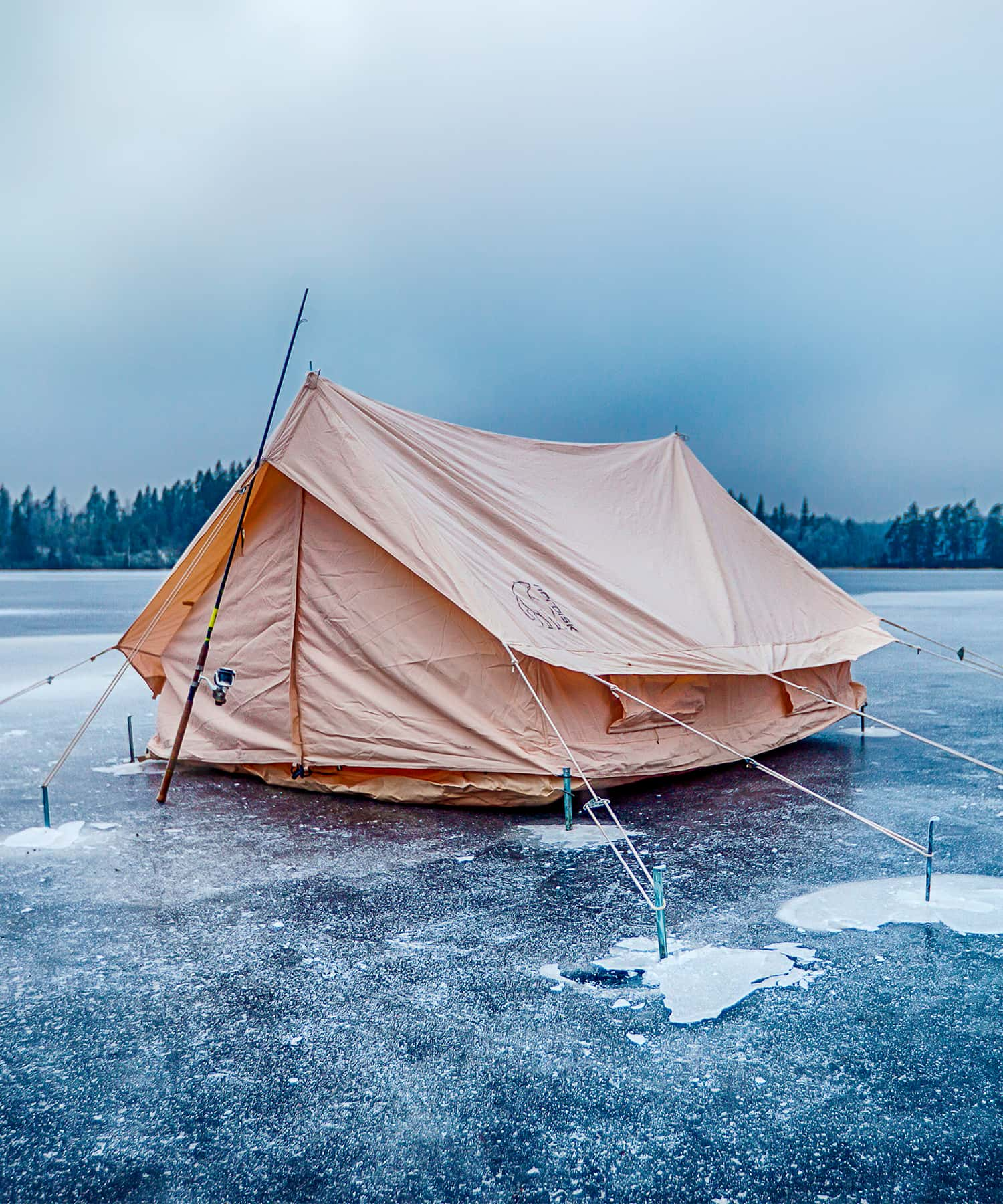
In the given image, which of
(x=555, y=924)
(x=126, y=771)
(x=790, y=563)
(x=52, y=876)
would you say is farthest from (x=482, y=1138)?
(x=790, y=563)

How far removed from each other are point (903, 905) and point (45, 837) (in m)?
4.53

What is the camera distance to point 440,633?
579 cm

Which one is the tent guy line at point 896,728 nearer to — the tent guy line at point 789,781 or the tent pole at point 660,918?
the tent guy line at point 789,781

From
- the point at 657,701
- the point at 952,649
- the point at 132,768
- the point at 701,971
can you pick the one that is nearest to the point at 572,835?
the point at 657,701

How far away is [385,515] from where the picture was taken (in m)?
5.74

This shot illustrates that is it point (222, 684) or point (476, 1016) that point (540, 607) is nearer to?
point (222, 684)

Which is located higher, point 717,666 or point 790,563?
point 790,563

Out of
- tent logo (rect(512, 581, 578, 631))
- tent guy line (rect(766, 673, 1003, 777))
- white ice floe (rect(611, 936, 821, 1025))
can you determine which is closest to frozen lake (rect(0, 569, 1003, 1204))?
white ice floe (rect(611, 936, 821, 1025))

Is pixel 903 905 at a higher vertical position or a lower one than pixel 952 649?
lower

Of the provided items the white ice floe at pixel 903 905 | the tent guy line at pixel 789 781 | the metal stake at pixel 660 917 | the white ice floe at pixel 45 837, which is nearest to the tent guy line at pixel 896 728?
the tent guy line at pixel 789 781

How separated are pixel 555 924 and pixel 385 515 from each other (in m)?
2.78

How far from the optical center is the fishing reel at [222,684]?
18.9ft

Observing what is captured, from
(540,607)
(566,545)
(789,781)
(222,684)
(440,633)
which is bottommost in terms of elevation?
(789,781)

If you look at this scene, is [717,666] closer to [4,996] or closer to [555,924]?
[555,924]
